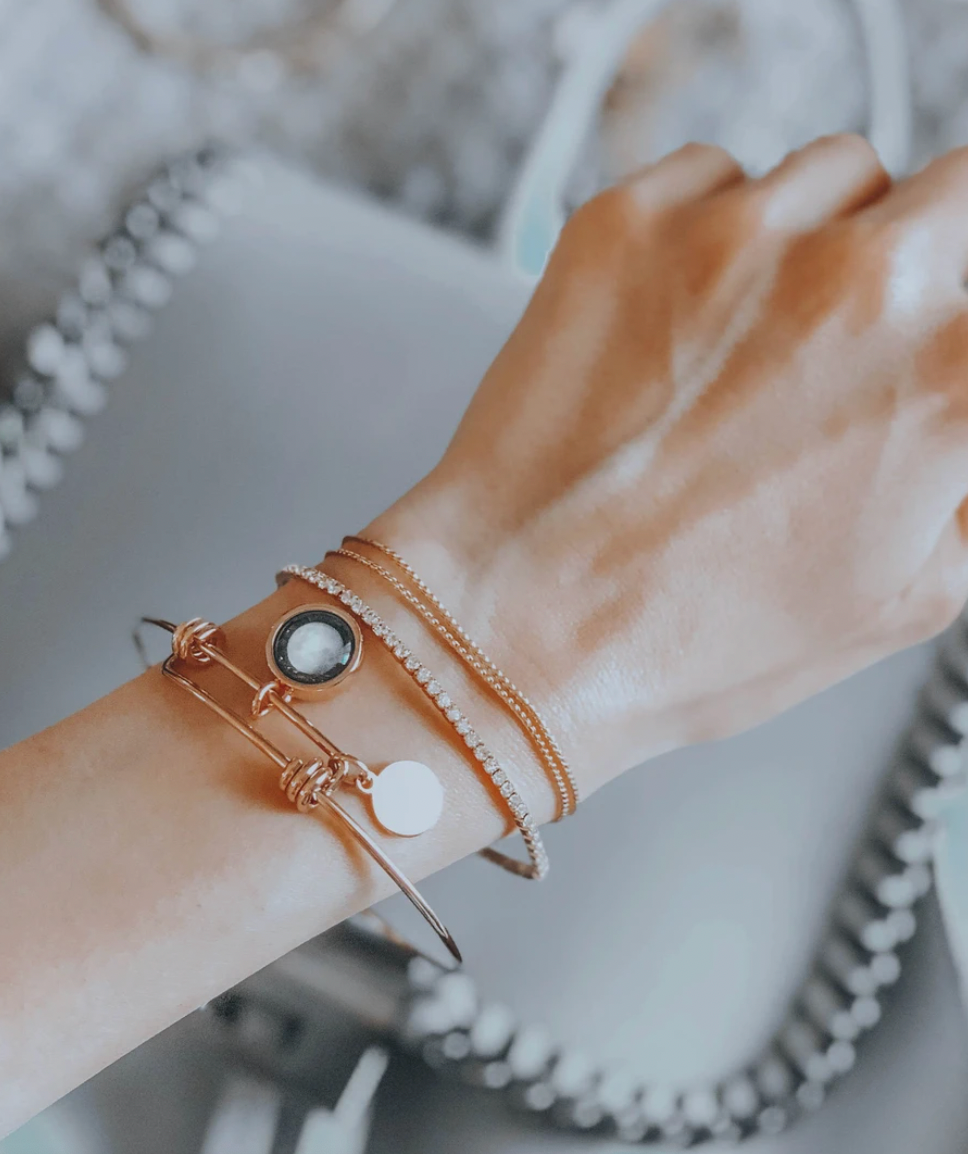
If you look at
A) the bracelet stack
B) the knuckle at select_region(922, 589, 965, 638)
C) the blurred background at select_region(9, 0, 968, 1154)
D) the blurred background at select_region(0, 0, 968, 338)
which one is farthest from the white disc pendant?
the blurred background at select_region(0, 0, 968, 338)

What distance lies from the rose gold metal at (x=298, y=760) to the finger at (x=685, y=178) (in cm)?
41

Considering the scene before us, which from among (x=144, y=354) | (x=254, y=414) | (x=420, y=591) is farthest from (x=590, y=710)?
(x=144, y=354)

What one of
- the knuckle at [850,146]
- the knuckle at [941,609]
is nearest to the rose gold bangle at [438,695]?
the knuckle at [941,609]

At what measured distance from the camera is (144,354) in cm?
84

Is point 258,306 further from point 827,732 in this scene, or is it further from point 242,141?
point 827,732

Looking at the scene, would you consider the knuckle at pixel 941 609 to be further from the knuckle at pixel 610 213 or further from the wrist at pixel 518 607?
the knuckle at pixel 610 213

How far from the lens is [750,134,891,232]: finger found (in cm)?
67

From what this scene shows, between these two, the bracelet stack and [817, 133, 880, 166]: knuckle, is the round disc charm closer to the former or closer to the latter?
the bracelet stack

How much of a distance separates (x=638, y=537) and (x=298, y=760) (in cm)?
24

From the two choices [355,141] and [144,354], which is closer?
[144,354]

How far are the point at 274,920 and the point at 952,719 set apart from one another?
0.52m

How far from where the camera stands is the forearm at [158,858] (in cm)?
49

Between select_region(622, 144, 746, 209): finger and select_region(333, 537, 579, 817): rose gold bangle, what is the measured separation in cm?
31

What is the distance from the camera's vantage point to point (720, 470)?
638 millimetres
